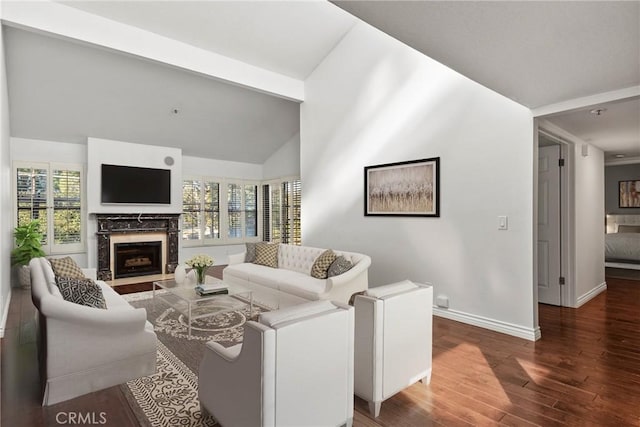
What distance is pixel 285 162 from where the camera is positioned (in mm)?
8516

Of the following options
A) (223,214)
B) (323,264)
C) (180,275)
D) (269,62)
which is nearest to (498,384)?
(323,264)

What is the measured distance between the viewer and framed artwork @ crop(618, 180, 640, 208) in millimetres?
7883

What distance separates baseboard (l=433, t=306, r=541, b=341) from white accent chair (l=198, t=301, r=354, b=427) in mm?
2463

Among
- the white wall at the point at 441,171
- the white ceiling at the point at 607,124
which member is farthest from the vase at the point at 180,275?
the white ceiling at the point at 607,124

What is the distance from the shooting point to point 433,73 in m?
4.34

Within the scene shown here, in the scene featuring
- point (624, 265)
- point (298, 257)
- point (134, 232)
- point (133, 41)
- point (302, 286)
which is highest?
point (133, 41)

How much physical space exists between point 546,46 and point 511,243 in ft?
7.21

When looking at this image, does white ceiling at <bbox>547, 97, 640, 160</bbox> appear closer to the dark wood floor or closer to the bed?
the dark wood floor

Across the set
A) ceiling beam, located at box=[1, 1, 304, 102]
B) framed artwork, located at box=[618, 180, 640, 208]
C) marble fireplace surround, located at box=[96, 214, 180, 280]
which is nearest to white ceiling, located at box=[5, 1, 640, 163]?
ceiling beam, located at box=[1, 1, 304, 102]

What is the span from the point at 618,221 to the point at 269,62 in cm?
857

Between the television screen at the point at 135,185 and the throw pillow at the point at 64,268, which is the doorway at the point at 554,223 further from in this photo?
the television screen at the point at 135,185

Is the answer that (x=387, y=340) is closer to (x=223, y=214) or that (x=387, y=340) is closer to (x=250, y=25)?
(x=250, y=25)

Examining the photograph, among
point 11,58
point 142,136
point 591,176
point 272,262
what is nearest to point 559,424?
point 272,262

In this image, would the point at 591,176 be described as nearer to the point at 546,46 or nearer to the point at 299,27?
the point at 546,46
